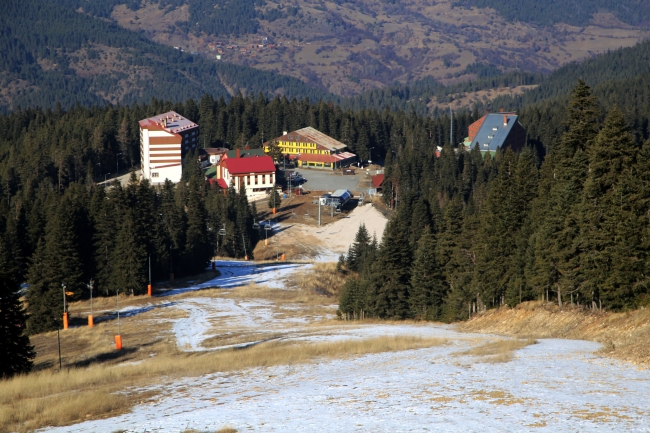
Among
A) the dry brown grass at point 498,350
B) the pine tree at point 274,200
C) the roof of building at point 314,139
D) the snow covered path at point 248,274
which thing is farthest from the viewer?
the roof of building at point 314,139

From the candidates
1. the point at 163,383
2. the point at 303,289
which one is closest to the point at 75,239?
the point at 303,289

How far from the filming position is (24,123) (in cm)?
19850

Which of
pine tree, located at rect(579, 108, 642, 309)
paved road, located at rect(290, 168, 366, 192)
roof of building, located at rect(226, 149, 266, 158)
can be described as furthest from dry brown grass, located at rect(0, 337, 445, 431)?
roof of building, located at rect(226, 149, 266, 158)

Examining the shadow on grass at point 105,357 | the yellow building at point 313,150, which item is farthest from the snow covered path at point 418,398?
the yellow building at point 313,150

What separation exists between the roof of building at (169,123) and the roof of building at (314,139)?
21538mm

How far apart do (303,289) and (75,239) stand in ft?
85.8

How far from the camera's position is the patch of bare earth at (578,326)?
1257 inches

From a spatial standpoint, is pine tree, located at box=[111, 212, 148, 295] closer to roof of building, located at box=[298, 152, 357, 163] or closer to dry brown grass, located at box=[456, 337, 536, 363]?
dry brown grass, located at box=[456, 337, 536, 363]

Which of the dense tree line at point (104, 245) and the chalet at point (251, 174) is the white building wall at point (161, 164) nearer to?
the chalet at point (251, 174)

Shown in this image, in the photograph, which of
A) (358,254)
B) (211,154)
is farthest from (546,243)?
(211,154)

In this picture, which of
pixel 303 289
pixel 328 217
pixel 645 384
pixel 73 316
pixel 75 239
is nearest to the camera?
pixel 645 384

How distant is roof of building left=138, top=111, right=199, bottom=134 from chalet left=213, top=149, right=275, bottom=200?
20473mm

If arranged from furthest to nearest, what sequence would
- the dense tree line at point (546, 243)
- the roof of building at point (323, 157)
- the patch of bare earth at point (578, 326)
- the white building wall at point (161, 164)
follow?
the roof of building at point (323, 157)
the white building wall at point (161, 164)
the dense tree line at point (546, 243)
the patch of bare earth at point (578, 326)

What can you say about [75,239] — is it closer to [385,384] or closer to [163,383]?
[163,383]
